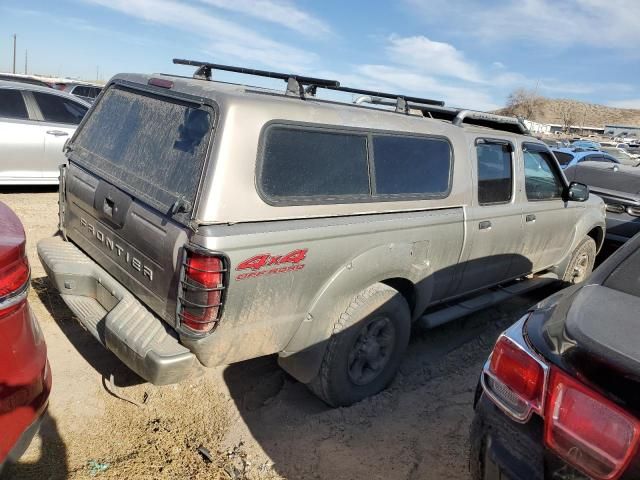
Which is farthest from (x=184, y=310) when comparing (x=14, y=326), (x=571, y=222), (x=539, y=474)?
(x=571, y=222)

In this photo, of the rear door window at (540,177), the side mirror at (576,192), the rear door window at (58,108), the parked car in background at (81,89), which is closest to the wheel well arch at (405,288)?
the rear door window at (540,177)

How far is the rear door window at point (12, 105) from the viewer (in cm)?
732

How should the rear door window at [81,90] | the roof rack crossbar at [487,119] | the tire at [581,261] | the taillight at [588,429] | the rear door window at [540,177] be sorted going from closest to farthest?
the taillight at [588,429] → the roof rack crossbar at [487,119] → the rear door window at [540,177] → the tire at [581,261] → the rear door window at [81,90]

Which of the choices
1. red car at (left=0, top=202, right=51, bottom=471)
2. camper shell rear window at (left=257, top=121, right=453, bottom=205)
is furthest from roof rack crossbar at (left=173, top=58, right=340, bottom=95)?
red car at (left=0, top=202, right=51, bottom=471)

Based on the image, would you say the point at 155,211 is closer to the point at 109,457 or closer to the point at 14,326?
the point at 14,326

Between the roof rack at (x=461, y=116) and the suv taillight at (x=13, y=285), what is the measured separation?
281 centimetres

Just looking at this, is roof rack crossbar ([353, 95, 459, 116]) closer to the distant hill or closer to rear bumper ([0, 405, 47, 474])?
rear bumper ([0, 405, 47, 474])

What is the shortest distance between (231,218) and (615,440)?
1.81 m

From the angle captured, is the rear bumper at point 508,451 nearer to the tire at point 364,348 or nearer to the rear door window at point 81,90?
the tire at point 364,348

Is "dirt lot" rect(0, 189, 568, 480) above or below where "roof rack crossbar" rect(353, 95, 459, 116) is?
below

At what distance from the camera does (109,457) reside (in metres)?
2.73

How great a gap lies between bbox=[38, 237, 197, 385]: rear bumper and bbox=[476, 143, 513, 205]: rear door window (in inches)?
105

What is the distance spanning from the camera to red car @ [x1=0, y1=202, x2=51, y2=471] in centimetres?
198

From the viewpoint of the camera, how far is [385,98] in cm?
456
